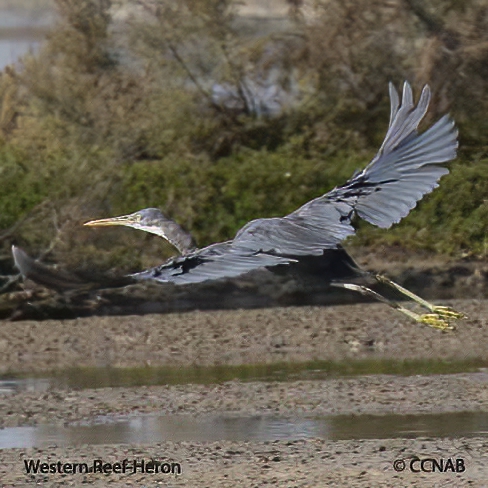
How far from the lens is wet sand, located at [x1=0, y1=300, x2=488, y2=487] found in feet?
25.8

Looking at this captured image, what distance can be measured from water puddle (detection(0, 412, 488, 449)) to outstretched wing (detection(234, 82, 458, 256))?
1603mm

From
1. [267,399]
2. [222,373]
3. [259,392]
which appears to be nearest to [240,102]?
[222,373]

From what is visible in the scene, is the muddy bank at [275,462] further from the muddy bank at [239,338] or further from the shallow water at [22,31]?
the shallow water at [22,31]

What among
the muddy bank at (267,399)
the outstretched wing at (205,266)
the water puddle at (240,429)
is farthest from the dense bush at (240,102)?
the outstretched wing at (205,266)

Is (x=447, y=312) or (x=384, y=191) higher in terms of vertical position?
(x=384, y=191)

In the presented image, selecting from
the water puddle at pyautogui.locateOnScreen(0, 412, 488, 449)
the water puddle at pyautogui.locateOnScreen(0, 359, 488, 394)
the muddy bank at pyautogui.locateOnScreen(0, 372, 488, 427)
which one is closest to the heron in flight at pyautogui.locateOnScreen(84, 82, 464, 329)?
the water puddle at pyautogui.locateOnScreen(0, 412, 488, 449)

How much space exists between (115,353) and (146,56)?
19.6 ft

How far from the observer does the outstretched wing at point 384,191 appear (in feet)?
25.9

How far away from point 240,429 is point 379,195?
7.20ft

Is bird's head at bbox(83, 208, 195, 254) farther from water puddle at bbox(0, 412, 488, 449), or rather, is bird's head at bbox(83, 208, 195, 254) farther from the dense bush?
the dense bush

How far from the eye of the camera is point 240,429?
9.30 m

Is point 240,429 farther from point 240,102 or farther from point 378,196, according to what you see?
point 240,102

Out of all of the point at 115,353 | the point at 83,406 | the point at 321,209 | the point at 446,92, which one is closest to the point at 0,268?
the point at 115,353

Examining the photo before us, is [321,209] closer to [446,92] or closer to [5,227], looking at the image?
[5,227]
